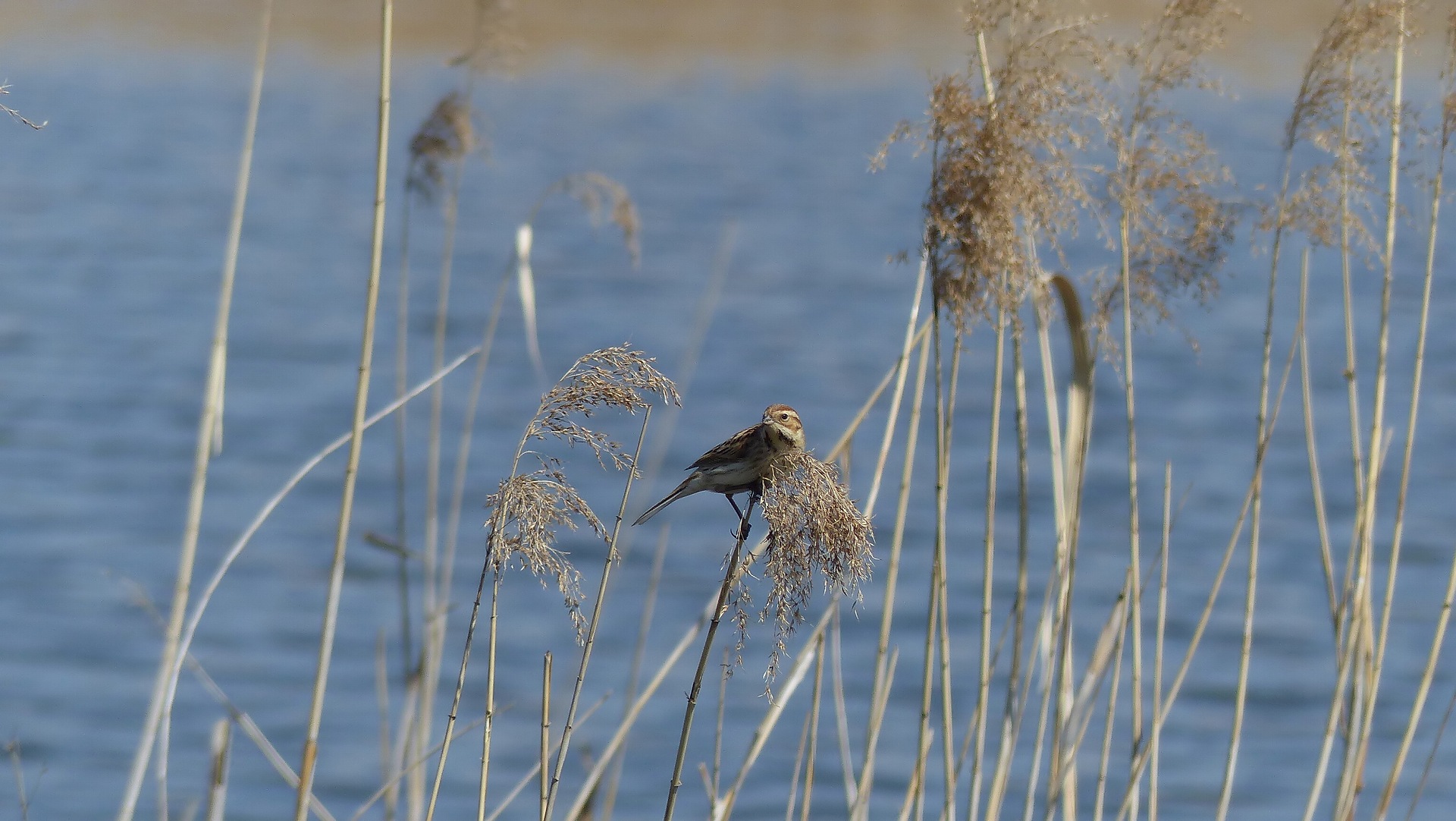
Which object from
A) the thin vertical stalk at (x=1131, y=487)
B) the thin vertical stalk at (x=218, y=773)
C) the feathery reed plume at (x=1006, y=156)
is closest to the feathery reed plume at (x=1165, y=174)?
the thin vertical stalk at (x=1131, y=487)

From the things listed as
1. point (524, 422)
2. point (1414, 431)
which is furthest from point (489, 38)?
point (524, 422)

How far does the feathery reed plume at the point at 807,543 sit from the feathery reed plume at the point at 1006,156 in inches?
19.6

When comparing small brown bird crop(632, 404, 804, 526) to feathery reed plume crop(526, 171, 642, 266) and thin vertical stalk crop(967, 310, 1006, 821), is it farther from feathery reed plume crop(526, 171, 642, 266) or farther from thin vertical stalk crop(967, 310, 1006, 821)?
feathery reed plume crop(526, 171, 642, 266)

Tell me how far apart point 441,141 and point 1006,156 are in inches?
78.7

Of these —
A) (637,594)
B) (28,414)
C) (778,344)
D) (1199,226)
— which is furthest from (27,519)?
(1199,226)

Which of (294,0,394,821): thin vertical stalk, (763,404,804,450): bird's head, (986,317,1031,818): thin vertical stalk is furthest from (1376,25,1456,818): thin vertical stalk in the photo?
(294,0,394,821): thin vertical stalk

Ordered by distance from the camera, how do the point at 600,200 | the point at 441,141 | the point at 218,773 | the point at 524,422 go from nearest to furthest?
the point at 218,773 → the point at 441,141 → the point at 600,200 → the point at 524,422

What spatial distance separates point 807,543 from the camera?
2311 mm

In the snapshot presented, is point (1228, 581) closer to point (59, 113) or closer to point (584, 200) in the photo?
point (584, 200)

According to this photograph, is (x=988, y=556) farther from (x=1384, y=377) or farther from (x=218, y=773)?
(x=218, y=773)

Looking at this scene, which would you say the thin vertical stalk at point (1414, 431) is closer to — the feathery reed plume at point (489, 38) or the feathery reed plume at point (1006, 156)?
the feathery reed plume at point (1006, 156)

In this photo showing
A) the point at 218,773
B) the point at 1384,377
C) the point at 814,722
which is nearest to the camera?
the point at 218,773

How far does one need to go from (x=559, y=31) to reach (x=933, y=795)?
2302cm

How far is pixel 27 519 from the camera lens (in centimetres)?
948
